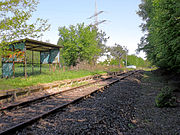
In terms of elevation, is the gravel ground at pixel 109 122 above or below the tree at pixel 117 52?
below

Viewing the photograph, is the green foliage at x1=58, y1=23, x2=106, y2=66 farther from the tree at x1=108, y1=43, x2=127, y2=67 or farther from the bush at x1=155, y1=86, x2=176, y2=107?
the tree at x1=108, y1=43, x2=127, y2=67

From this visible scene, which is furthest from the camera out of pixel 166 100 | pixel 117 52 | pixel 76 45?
pixel 117 52

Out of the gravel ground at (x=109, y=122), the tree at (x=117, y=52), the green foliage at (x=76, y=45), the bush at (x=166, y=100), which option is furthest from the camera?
the tree at (x=117, y=52)

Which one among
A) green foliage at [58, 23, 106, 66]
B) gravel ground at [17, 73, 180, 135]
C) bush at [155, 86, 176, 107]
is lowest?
gravel ground at [17, 73, 180, 135]

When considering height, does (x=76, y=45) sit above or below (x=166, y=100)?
above

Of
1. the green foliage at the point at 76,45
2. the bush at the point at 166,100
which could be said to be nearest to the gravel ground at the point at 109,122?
the bush at the point at 166,100

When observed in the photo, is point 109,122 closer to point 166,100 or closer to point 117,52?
point 166,100

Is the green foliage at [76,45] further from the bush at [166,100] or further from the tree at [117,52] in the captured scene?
the tree at [117,52]

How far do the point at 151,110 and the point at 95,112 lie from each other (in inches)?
99.0

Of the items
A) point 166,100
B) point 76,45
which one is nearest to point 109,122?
point 166,100

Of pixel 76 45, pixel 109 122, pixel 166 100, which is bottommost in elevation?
pixel 109 122

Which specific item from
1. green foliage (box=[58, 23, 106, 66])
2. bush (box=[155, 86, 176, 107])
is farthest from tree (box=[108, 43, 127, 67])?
bush (box=[155, 86, 176, 107])

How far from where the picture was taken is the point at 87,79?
16094mm

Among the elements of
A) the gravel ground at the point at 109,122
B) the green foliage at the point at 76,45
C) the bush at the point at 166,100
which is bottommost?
the gravel ground at the point at 109,122
